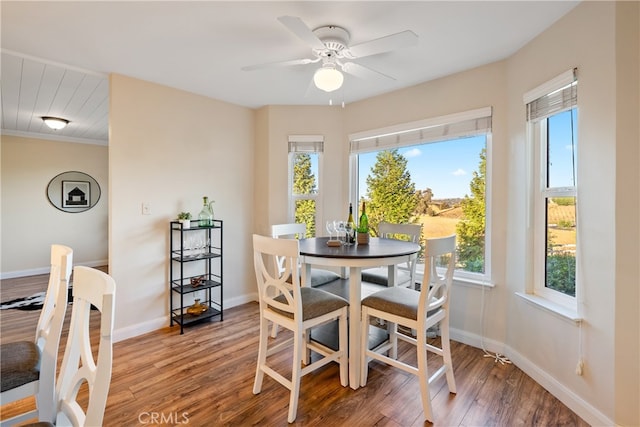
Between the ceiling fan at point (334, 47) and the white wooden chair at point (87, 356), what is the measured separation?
1477mm

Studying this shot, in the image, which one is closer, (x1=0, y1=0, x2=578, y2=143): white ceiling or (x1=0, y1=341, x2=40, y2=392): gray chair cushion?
(x1=0, y1=341, x2=40, y2=392): gray chair cushion

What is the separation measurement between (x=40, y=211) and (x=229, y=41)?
17.4ft

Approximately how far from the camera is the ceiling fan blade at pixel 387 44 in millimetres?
1671

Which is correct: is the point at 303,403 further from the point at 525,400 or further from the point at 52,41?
the point at 52,41

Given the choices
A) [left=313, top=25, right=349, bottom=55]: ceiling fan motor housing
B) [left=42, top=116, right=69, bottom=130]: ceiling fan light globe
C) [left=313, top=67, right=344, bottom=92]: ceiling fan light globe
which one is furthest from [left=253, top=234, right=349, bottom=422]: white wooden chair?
[left=42, top=116, right=69, bottom=130]: ceiling fan light globe

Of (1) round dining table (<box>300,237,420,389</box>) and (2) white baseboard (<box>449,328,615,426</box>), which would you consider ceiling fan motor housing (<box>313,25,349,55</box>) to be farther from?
(2) white baseboard (<box>449,328,615,426</box>)

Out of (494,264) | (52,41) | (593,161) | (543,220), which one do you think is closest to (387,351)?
(494,264)

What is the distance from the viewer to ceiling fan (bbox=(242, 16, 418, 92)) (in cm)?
168

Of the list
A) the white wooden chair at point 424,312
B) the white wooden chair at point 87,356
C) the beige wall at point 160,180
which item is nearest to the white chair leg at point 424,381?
the white wooden chair at point 424,312

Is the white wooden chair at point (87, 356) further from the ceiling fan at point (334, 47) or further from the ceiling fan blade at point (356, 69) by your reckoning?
the ceiling fan blade at point (356, 69)

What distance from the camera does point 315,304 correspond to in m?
1.92

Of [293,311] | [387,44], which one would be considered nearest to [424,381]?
[293,311]

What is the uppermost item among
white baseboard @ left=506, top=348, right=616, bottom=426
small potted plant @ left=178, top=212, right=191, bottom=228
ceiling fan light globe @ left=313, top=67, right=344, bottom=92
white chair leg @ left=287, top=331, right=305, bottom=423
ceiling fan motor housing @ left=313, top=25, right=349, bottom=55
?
ceiling fan motor housing @ left=313, top=25, right=349, bottom=55

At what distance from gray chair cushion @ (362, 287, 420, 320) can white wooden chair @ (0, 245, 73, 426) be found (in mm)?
1627
